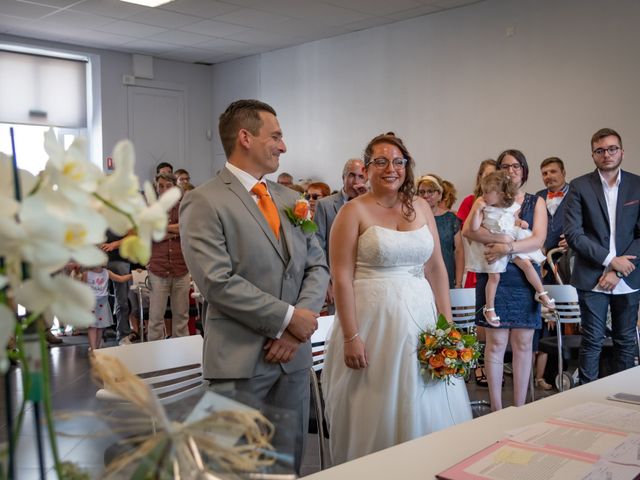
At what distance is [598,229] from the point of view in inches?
195

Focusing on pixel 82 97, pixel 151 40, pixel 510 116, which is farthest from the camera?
pixel 82 97

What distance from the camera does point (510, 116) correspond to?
862 centimetres

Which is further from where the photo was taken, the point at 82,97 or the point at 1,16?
the point at 82,97

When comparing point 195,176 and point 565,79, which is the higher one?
point 565,79

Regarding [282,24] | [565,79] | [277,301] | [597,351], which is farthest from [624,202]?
[282,24]

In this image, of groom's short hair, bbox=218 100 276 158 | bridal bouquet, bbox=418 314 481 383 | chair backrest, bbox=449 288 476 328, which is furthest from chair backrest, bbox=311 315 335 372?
chair backrest, bbox=449 288 476 328

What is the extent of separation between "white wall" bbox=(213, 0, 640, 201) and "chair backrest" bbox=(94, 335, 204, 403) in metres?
5.82

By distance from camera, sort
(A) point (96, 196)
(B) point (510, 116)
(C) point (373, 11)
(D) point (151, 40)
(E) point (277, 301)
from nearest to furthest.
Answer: (A) point (96, 196) < (E) point (277, 301) < (B) point (510, 116) < (C) point (373, 11) < (D) point (151, 40)

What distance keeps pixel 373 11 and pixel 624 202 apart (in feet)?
17.7

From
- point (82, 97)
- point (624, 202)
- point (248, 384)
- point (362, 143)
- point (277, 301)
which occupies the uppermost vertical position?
point (82, 97)

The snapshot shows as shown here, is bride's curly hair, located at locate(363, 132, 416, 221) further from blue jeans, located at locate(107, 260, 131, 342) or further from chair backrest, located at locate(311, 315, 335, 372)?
blue jeans, located at locate(107, 260, 131, 342)

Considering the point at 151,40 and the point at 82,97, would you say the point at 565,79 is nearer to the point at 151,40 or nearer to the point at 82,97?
the point at 151,40

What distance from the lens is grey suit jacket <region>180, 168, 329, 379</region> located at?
2760 mm

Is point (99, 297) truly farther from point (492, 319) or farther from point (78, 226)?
point (78, 226)
